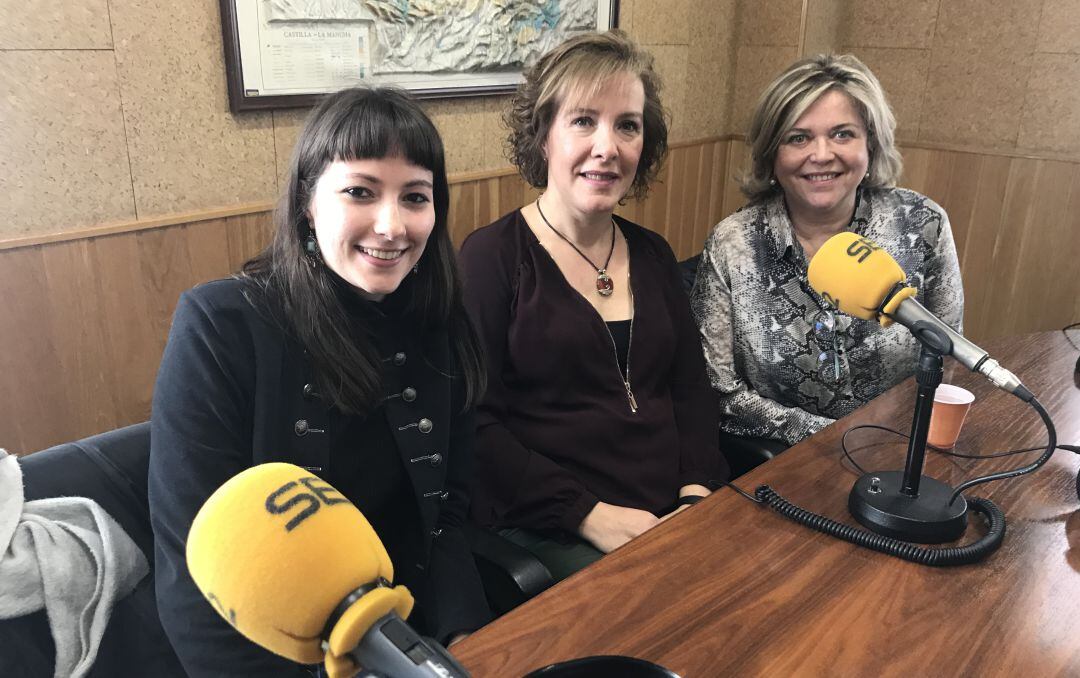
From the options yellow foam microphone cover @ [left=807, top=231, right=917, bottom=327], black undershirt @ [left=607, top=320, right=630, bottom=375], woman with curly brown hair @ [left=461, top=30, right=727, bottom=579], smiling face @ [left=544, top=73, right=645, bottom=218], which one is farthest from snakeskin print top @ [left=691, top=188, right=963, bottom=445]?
yellow foam microphone cover @ [left=807, top=231, right=917, bottom=327]

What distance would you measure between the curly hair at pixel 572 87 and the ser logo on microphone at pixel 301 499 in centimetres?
131

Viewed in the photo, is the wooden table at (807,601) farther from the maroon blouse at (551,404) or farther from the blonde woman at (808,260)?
the blonde woman at (808,260)

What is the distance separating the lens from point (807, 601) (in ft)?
3.49

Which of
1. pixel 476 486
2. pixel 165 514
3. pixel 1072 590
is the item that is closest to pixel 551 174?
pixel 476 486

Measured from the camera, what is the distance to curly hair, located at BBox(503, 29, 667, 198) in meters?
1.73

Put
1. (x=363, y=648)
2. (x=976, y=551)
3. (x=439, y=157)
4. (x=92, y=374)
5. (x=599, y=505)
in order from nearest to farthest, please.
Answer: (x=363, y=648) → (x=976, y=551) → (x=439, y=157) → (x=599, y=505) → (x=92, y=374)

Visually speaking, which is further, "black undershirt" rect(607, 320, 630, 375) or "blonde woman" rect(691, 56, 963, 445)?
"blonde woman" rect(691, 56, 963, 445)

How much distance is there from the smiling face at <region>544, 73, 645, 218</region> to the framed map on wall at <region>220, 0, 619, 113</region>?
419mm

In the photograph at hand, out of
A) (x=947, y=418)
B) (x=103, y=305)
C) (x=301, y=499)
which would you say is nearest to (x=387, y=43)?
(x=103, y=305)

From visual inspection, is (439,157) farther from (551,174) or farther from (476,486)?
(476,486)

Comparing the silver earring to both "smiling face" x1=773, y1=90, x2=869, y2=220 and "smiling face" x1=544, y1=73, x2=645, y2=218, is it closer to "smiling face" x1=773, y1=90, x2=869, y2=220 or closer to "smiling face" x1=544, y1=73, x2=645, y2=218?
"smiling face" x1=544, y1=73, x2=645, y2=218

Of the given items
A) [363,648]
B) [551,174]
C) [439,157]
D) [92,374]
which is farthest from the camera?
[92,374]

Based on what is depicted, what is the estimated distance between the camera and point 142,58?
1.89m

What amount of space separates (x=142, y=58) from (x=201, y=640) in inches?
56.1
